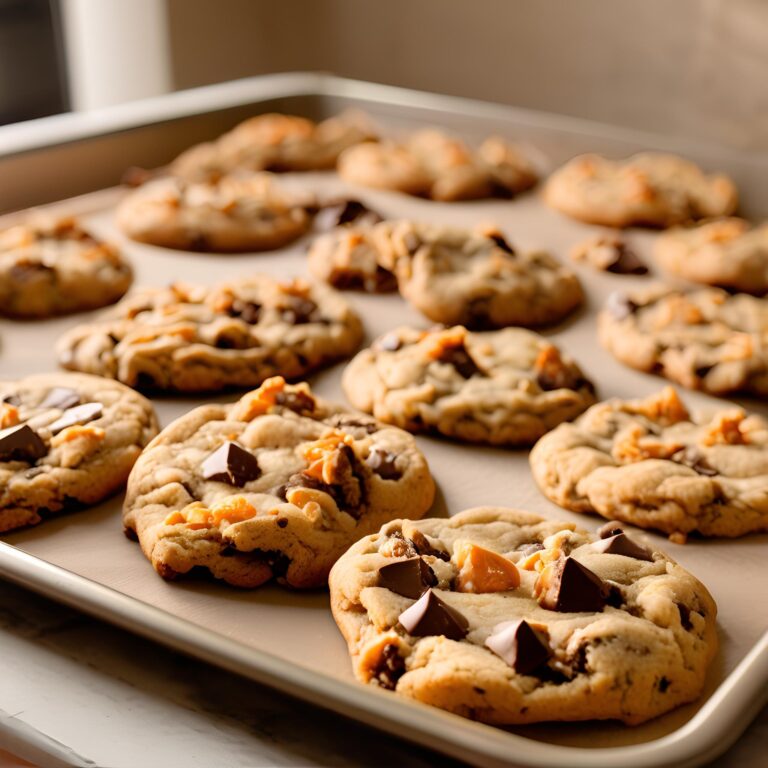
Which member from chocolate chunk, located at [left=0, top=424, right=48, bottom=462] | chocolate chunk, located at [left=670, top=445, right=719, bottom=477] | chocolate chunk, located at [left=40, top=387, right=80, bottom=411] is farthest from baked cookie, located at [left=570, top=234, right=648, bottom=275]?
chocolate chunk, located at [left=0, top=424, right=48, bottom=462]

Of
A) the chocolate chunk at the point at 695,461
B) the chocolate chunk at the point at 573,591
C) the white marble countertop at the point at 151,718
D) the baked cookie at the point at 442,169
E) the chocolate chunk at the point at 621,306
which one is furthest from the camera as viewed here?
the baked cookie at the point at 442,169

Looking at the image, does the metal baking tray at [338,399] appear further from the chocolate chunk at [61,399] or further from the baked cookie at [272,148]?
the chocolate chunk at [61,399]

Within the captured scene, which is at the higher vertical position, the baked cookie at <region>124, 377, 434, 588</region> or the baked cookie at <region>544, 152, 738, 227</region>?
the baked cookie at <region>544, 152, 738, 227</region>

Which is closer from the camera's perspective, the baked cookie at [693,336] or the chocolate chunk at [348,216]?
the baked cookie at [693,336]

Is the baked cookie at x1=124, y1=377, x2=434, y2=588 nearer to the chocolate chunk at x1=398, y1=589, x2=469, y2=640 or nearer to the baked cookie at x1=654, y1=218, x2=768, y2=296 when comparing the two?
the chocolate chunk at x1=398, y1=589, x2=469, y2=640

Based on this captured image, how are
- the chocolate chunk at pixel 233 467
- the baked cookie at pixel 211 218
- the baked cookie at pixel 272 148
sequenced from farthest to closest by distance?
the baked cookie at pixel 272 148 → the baked cookie at pixel 211 218 → the chocolate chunk at pixel 233 467

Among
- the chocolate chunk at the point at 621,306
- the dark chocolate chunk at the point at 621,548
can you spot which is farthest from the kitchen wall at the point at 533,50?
the dark chocolate chunk at the point at 621,548

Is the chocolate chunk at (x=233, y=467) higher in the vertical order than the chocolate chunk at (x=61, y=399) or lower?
higher
